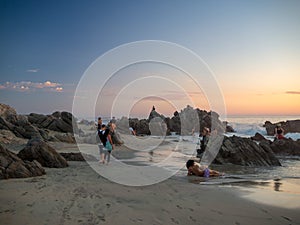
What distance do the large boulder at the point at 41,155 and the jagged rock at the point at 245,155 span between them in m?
10.4

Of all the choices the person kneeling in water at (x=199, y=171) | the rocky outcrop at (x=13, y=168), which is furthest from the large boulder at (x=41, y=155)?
the person kneeling in water at (x=199, y=171)

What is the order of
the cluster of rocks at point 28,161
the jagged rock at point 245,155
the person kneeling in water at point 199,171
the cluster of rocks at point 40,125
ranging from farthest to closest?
the cluster of rocks at point 40,125, the jagged rock at point 245,155, the person kneeling in water at point 199,171, the cluster of rocks at point 28,161

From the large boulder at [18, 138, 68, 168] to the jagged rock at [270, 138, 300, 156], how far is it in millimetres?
20148

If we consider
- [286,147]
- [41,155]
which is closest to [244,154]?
[286,147]

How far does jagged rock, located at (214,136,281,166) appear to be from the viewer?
17484 mm

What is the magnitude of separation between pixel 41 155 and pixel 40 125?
2606 cm

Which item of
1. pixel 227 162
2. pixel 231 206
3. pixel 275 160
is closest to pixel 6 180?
pixel 231 206

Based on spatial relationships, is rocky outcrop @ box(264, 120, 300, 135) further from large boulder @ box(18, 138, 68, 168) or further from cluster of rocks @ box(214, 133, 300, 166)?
large boulder @ box(18, 138, 68, 168)

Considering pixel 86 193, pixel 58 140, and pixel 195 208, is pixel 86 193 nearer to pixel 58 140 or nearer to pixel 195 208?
pixel 195 208

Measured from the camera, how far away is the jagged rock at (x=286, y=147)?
24.0 metres

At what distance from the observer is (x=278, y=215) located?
6227mm

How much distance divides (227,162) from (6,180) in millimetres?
13496

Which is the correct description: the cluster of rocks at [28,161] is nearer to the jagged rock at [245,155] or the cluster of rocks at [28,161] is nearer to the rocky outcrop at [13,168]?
the rocky outcrop at [13,168]

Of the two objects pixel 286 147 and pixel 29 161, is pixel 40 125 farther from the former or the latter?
pixel 286 147
